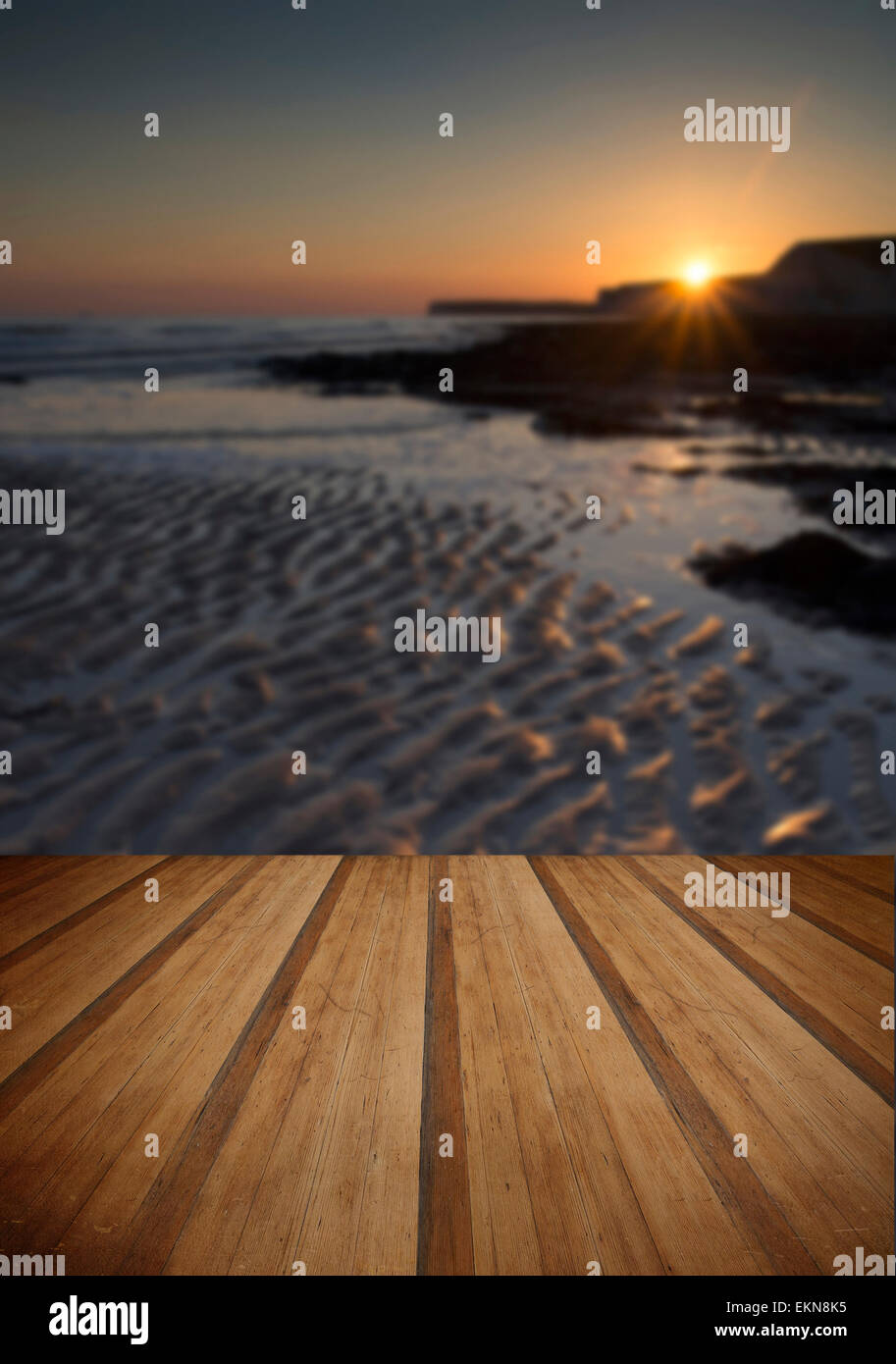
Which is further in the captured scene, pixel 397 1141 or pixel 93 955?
pixel 93 955

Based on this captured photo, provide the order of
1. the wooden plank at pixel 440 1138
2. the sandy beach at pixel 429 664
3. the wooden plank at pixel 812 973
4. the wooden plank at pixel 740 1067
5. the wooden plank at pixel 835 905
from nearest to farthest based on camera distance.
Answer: the wooden plank at pixel 440 1138 < the wooden plank at pixel 740 1067 < the wooden plank at pixel 812 973 < the wooden plank at pixel 835 905 < the sandy beach at pixel 429 664

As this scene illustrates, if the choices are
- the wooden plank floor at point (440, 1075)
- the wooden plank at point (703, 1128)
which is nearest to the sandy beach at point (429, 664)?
the wooden plank floor at point (440, 1075)

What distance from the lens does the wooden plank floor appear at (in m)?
1.57

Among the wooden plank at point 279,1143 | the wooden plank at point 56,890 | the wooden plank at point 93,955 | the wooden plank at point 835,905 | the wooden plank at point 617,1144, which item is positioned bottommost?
the wooden plank at point 835,905

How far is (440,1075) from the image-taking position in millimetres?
2041

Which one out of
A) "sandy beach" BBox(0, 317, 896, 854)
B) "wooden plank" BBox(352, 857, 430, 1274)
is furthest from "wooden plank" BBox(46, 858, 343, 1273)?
"sandy beach" BBox(0, 317, 896, 854)

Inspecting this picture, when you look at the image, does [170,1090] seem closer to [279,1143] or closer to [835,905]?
[279,1143]

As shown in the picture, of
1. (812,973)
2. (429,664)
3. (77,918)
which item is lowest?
(812,973)

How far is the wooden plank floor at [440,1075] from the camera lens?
1.57m

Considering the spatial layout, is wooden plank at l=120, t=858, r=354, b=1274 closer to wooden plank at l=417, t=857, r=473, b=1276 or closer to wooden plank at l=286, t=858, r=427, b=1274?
wooden plank at l=286, t=858, r=427, b=1274

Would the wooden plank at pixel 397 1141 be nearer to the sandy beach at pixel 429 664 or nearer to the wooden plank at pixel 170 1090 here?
the wooden plank at pixel 170 1090

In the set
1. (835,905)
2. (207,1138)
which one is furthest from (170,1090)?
(835,905)

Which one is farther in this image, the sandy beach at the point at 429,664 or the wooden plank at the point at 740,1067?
the sandy beach at the point at 429,664
